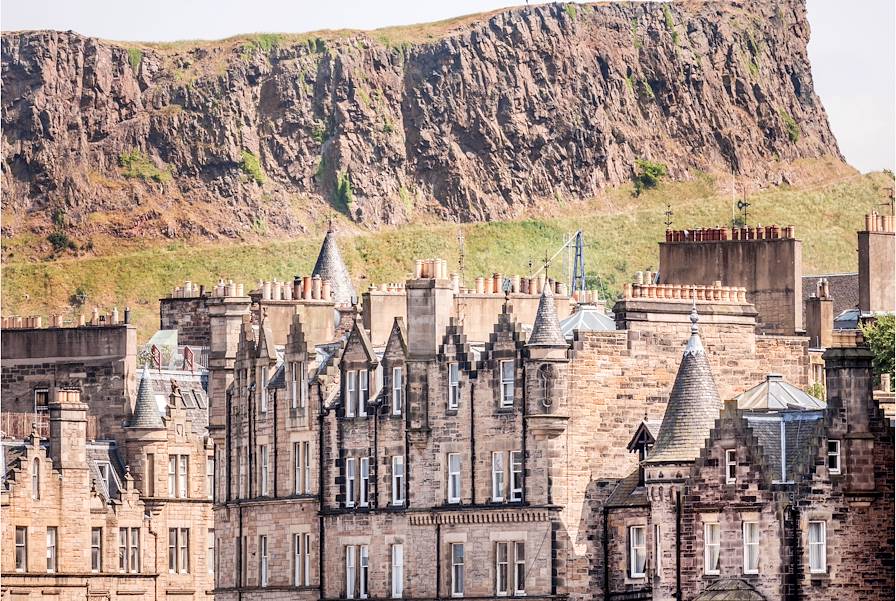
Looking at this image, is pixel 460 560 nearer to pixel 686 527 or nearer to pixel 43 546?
pixel 686 527

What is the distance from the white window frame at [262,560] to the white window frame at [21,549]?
11.1 metres

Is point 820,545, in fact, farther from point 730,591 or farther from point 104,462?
point 104,462

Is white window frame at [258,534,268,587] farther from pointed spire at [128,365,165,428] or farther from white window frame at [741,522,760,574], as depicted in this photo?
white window frame at [741,522,760,574]

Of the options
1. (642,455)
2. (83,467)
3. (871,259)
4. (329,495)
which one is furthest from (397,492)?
(871,259)

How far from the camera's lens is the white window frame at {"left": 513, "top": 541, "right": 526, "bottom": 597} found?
108 metres

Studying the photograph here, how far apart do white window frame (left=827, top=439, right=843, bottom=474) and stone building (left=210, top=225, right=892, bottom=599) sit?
5.57 feet

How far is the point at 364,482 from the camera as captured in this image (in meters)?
115

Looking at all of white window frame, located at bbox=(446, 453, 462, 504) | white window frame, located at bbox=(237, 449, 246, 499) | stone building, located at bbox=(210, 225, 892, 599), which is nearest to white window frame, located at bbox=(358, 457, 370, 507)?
stone building, located at bbox=(210, 225, 892, 599)

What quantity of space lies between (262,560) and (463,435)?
1206cm

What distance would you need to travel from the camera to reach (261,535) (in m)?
120

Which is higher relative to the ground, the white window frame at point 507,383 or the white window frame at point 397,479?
the white window frame at point 507,383

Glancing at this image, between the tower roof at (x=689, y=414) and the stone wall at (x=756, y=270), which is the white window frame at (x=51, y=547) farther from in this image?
the tower roof at (x=689, y=414)

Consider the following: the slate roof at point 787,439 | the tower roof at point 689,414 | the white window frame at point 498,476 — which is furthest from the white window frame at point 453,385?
the slate roof at point 787,439

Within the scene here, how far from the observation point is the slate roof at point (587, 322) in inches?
4419
